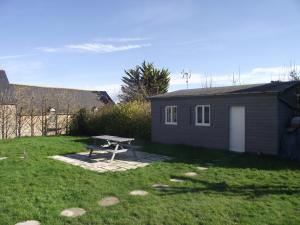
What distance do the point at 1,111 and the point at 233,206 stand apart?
22664 millimetres

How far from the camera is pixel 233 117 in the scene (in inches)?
578

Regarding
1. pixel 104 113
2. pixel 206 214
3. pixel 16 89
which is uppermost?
pixel 16 89

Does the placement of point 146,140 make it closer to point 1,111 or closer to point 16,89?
point 1,111

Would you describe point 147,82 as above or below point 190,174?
above

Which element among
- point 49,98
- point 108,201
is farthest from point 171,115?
point 49,98

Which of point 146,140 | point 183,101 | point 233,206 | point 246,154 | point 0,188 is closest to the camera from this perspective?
point 233,206

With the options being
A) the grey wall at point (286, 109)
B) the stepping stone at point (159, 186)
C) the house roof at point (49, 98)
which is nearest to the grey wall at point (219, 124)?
the grey wall at point (286, 109)

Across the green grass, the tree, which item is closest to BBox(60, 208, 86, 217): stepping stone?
the green grass

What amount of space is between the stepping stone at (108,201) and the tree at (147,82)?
102 feet

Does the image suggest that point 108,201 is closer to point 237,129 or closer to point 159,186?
point 159,186

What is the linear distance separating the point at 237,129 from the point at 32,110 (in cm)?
1791

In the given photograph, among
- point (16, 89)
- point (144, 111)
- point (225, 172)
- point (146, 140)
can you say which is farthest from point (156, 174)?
point (16, 89)

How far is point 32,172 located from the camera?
9.87m

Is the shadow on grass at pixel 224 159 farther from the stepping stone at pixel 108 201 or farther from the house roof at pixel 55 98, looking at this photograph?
the house roof at pixel 55 98
